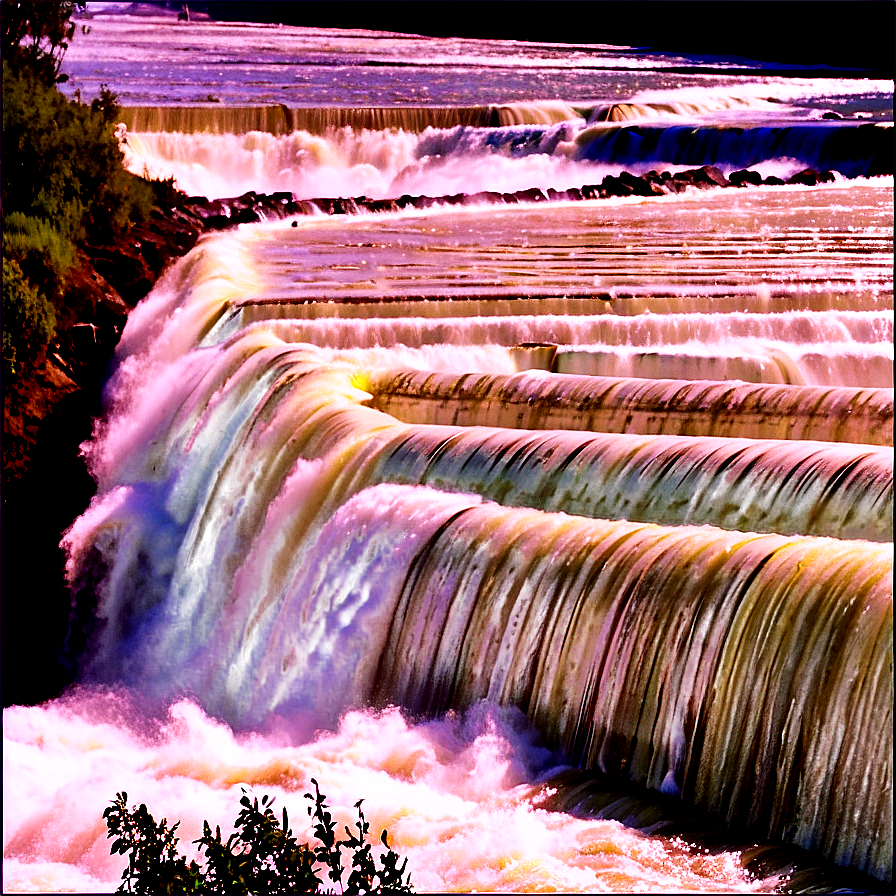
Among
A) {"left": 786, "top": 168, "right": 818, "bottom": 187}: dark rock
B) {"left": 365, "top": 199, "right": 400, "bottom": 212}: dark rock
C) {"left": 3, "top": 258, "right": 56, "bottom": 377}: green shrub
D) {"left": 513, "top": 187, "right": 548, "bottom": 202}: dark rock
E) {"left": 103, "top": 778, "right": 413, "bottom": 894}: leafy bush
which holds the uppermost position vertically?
{"left": 786, "top": 168, "right": 818, "bottom": 187}: dark rock

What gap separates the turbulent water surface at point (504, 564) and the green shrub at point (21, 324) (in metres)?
0.87

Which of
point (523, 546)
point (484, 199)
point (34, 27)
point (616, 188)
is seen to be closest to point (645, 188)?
point (616, 188)

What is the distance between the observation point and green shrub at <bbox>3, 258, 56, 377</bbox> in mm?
13938

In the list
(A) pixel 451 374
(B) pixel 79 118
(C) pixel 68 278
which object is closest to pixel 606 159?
(B) pixel 79 118

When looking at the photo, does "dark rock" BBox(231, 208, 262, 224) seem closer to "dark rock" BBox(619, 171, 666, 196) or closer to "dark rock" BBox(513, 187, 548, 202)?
"dark rock" BBox(513, 187, 548, 202)

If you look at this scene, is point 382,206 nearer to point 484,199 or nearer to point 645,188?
point 484,199

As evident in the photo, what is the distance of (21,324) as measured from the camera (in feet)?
46.1

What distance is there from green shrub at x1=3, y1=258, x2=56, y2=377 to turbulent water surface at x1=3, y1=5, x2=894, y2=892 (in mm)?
869

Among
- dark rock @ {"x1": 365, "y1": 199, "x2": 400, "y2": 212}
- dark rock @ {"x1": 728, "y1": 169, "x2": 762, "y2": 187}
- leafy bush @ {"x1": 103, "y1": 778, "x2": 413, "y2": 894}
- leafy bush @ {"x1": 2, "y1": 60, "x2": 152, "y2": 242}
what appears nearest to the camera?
leafy bush @ {"x1": 103, "y1": 778, "x2": 413, "y2": 894}

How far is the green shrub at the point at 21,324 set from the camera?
13938mm

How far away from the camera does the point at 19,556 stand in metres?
13.3

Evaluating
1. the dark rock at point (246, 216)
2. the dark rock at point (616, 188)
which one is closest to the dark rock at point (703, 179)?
the dark rock at point (616, 188)

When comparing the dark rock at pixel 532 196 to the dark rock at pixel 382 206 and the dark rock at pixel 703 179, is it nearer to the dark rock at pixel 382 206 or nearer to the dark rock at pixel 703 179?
the dark rock at pixel 382 206

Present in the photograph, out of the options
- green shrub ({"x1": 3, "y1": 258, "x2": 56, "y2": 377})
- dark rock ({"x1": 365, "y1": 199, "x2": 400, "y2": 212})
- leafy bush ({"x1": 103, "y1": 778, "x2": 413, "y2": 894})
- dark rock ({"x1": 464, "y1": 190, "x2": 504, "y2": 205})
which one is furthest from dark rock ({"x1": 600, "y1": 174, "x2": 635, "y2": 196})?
leafy bush ({"x1": 103, "y1": 778, "x2": 413, "y2": 894})
